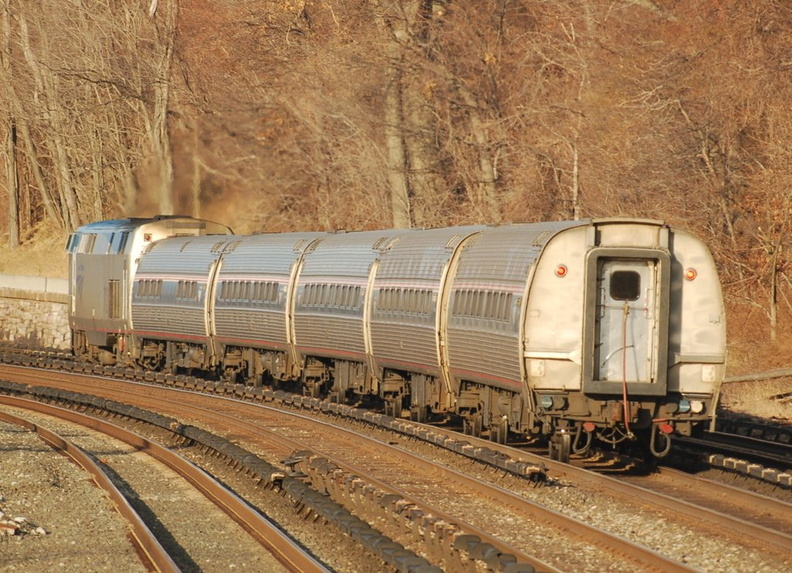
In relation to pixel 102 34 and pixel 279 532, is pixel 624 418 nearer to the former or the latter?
pixel 279 532

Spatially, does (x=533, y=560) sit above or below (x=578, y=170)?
below

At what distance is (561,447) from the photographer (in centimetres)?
1656

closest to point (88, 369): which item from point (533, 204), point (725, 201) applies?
point (533, 204)

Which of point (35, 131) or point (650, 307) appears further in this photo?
point (35, 131)

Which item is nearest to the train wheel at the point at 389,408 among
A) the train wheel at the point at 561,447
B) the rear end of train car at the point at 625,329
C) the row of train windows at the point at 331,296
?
the row of train windows at the point at 331,296

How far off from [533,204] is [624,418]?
63.2 feet

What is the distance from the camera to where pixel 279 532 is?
1202 cm

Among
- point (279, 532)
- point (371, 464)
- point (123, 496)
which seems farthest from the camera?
point (371, 464)

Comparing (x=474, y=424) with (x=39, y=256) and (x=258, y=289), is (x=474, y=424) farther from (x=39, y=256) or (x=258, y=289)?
(x=39, y=256)

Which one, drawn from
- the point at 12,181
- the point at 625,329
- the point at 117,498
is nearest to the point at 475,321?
the point at 625,329

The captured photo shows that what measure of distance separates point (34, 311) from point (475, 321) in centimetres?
3059

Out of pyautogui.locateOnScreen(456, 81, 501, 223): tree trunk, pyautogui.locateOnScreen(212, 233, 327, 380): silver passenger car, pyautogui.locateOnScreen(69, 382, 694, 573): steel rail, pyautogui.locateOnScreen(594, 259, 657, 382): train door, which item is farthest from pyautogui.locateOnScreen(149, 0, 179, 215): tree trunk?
pyautogui.locateOnScreen(594, 259, 657, 382): train door

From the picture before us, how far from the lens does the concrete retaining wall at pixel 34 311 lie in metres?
44.8

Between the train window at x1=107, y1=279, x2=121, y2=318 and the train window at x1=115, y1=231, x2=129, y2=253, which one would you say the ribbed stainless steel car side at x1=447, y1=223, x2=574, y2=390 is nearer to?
the train window at x1=115, y1=231, x2=129, y2=253
